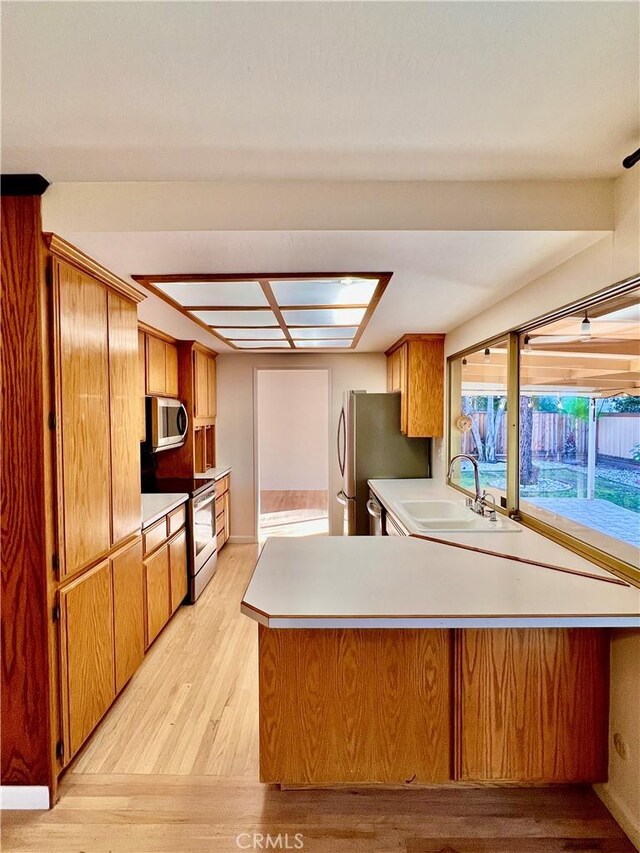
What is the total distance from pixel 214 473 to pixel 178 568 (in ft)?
4.39

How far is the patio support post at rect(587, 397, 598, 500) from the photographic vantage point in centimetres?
184

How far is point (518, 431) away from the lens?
249 centimetres

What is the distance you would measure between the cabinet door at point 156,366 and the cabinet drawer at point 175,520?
36.5 inches

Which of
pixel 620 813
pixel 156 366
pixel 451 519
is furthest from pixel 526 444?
pixel 156 366

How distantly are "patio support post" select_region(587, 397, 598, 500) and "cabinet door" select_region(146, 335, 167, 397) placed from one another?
9.26 feet

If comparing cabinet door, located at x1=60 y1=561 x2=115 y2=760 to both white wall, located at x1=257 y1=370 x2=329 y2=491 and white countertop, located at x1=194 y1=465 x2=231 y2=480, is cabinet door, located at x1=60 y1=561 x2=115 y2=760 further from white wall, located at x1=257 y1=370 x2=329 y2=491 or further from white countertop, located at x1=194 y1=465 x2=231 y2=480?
white wall, located at x1=257 y1=370 x2=329 y2=491

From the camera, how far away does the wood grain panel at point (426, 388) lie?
3.67 m

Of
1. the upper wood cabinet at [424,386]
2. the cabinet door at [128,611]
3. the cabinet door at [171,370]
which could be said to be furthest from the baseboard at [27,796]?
the upper wood cabinet at [424,386]

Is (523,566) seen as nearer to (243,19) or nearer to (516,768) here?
(516,768)

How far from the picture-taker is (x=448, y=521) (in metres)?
2.73

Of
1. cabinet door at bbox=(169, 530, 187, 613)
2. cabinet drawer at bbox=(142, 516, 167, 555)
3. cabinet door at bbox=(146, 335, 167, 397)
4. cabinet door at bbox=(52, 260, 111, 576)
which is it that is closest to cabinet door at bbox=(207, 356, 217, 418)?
cabinet door at bbox=(146, 335, 167, 397)

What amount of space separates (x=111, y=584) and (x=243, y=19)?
7.25ft

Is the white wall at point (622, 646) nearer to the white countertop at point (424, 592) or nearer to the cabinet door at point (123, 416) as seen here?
the white countertop at point (424, 592)

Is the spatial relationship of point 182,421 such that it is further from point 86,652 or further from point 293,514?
point 293,514
